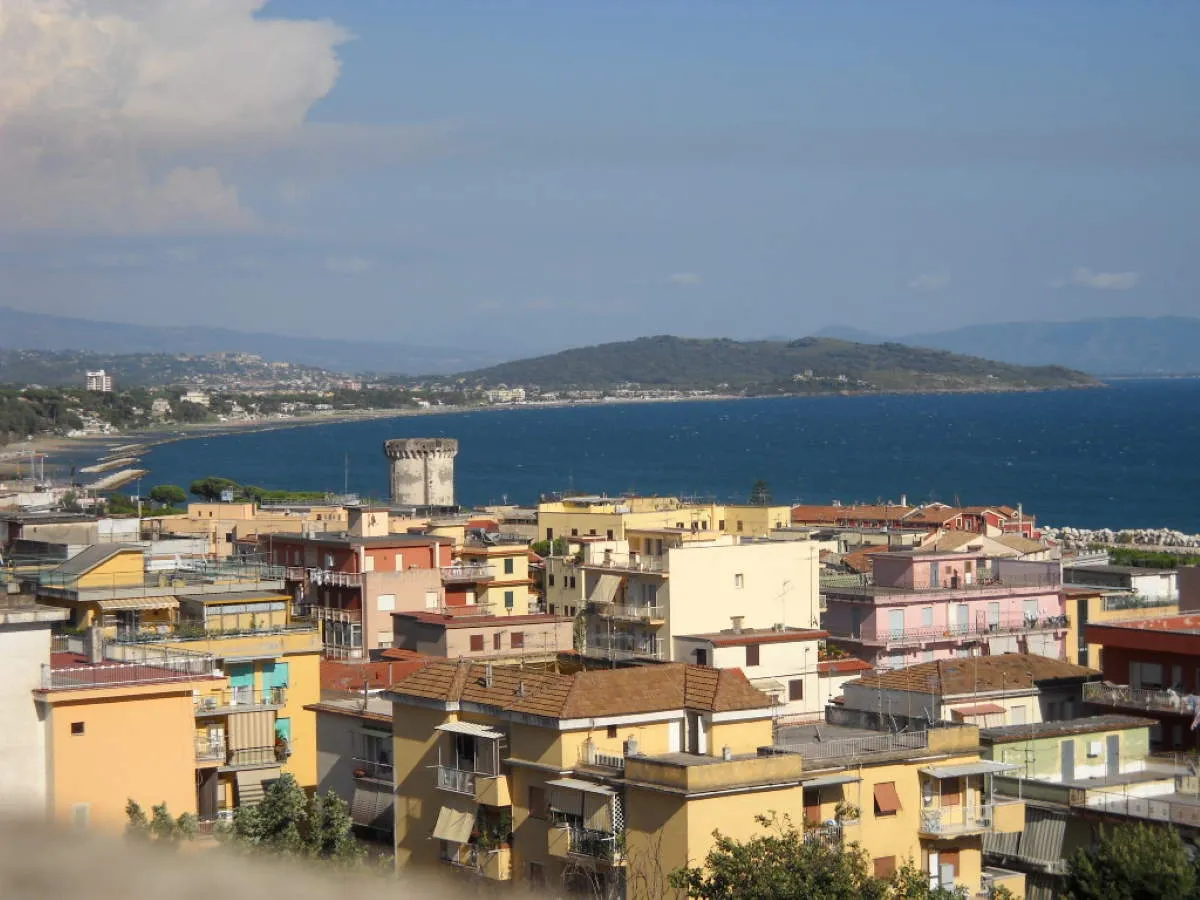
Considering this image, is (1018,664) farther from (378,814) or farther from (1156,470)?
(1156,470)

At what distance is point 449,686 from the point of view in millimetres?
13570

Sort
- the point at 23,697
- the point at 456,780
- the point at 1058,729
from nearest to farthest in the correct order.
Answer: the point at 23,697 → the point at 456,780 → the point at 1058,729

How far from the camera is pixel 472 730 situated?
42.3 ft

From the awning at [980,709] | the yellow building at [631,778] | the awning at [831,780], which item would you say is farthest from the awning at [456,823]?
the awning at [980,709]

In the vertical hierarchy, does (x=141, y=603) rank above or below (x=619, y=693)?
above

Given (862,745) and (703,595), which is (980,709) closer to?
(862,745)

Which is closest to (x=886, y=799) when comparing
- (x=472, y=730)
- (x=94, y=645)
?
(x=472, y=730)

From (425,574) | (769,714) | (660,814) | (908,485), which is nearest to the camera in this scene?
(660,814)

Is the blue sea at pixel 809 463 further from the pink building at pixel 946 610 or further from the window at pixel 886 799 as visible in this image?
the window at pixel 886 799

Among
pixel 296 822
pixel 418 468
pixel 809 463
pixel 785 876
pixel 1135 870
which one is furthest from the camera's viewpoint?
pixel 809 463

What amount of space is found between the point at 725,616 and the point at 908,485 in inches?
3496

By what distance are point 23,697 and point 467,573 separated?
57.2ft

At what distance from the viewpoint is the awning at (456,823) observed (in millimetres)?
12898

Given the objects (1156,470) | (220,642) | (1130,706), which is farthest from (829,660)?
(1156,470)
